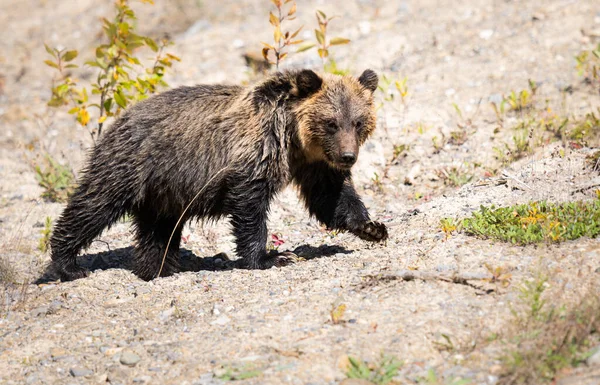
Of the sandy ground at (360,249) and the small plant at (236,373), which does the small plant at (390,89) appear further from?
the small plant at (236,373)

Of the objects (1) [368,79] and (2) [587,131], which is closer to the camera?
(1) [368,79]

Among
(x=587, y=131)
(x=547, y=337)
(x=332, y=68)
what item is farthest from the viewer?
(x=332, y=68)

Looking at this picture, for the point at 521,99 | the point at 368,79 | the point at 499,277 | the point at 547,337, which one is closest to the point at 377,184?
the point at 368,79

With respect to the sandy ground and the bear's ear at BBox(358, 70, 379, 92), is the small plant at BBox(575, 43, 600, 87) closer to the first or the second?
the sandy ground

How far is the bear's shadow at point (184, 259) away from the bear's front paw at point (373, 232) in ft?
0.98

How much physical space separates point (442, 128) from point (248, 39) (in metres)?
4.52

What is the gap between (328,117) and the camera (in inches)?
247

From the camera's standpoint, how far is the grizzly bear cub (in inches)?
244

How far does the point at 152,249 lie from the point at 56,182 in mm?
2634

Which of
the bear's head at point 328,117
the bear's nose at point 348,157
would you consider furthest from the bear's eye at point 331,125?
the bear's nose at point 348,157

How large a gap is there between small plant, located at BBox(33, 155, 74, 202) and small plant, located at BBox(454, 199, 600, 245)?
5151 mm

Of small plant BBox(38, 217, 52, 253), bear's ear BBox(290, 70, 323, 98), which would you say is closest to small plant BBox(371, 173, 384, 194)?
bear's ear BBox(290, 70, 323, 98)

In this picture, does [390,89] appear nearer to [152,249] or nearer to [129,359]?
[152,249]

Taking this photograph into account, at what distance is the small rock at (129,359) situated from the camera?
14.9ft
